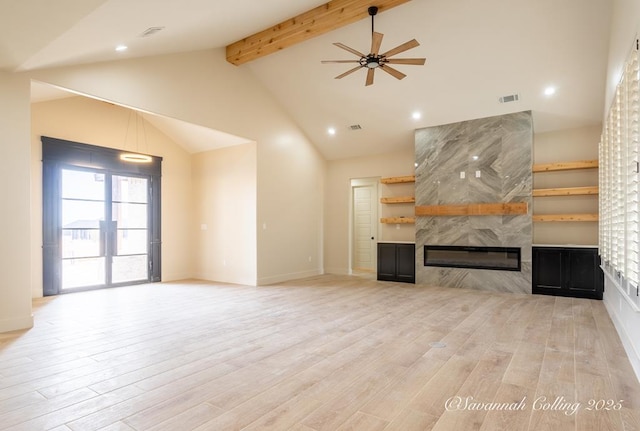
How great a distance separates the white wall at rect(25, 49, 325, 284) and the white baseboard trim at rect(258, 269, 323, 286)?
0.07 feet

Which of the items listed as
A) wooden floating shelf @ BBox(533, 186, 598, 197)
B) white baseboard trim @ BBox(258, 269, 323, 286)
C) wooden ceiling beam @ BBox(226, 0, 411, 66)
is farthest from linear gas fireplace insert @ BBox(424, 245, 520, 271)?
wooden ceiling beam @ BBox(226, 0, 411, 66)

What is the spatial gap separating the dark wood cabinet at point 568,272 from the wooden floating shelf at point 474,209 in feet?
2.67

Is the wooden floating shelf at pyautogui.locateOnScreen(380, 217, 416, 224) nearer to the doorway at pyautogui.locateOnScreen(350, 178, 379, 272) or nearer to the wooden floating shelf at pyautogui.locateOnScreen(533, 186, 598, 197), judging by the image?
the doorway at pyautogui.locateOnScreen(350, 178, 379, 272)

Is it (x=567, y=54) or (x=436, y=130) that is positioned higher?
(x=567, y=54)

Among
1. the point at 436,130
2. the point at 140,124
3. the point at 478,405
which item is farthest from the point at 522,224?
the point at 140,124

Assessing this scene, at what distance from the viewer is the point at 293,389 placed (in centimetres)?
268

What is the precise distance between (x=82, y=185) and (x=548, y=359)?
7.89 metres

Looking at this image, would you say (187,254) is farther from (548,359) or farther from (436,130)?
(548,359)

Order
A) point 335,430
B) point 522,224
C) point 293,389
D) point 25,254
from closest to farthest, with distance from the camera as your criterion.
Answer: point 335,430
point 293,389
point 25,254
point 522,224

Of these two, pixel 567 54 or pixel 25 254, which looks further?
pixel 567 54

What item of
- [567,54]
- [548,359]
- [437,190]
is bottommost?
[548,359]

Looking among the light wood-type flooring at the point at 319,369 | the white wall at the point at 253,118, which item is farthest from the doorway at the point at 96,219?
the white wall at the point at 253,118

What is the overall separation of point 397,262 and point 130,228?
5.88 m

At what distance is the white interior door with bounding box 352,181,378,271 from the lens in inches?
372
